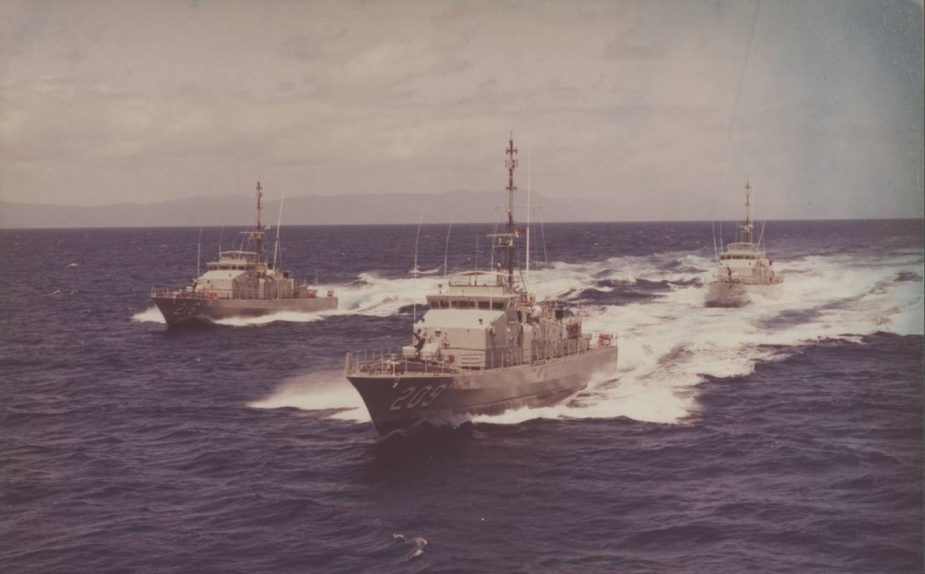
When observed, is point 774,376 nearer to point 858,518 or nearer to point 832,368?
point 832,368

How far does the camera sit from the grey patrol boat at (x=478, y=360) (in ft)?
115

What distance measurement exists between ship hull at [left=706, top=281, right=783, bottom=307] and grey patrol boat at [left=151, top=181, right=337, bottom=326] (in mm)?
37727

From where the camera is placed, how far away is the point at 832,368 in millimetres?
50594

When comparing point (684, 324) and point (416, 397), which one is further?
point (684, 324)

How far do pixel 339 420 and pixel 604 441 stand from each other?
41.9ft

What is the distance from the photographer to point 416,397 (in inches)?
1380

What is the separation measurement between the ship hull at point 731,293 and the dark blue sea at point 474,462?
836cm

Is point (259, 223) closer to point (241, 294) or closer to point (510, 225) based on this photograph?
point (241, 294)

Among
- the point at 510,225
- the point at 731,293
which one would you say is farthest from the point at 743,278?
the point at 510,225

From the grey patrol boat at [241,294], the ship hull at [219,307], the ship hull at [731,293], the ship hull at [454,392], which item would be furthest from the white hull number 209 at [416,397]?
the ship hull at [731,293]

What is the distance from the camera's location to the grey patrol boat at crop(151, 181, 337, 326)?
238ft

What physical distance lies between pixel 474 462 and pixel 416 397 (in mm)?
4227

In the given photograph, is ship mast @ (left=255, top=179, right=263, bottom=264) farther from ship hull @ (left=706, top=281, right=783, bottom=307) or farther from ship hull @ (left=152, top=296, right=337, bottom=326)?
ship hull @ (left=706, top=281, right=783, bottom=307)

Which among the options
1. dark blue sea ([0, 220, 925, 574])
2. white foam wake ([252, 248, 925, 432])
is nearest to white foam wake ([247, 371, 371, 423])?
white foam wake ([252, 248, 925, 432])
